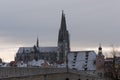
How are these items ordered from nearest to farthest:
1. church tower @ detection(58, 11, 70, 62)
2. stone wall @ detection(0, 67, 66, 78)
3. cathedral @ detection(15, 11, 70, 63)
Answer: stone wall @ detection(0, 67, 66, 78), church tower @ detection(58, 11, 70, 62), cathedral @ detection(15, 11, 70, 63)

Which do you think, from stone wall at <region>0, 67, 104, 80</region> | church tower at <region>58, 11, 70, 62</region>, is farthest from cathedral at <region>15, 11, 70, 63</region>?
stone wall at <region>0, 67, 104, 80</region>

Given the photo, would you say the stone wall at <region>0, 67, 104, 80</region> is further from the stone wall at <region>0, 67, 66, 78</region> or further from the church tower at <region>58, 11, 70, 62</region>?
the church tower at <region>58, 11, 70, 62</region>

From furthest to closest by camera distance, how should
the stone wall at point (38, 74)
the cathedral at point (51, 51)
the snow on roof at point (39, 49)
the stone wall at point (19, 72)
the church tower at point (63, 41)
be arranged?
1. the snow on roof at point (39, 49)
2. the cathedral at point (51, 51)
3. the church tower at point (63, 41)
4. the stone wall at point (38, 74)
5. the stone wall at point (19, 72)

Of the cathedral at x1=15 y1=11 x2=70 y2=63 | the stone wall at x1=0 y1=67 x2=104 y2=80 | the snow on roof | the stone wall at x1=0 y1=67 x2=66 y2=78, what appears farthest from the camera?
the snow on roof

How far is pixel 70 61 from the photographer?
10256cm

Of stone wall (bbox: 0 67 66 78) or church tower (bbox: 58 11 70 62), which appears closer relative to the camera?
stone wall (bbox: 0 67 66 78)

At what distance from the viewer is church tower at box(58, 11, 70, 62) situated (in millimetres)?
163125

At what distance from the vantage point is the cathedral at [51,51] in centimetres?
16436

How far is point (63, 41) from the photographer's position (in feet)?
542

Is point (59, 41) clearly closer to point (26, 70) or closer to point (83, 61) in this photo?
point (83, 61)

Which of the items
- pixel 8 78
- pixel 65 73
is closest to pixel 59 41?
pixel 65 73

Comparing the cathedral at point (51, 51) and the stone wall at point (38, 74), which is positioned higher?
the cathedral at point (51, 51)

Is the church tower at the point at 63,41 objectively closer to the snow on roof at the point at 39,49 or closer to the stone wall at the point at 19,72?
the snow on roof at the point at 39,49

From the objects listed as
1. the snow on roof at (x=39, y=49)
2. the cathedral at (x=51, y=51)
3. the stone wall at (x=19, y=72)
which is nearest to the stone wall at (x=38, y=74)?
the stone wall at (x=19, y=72)
